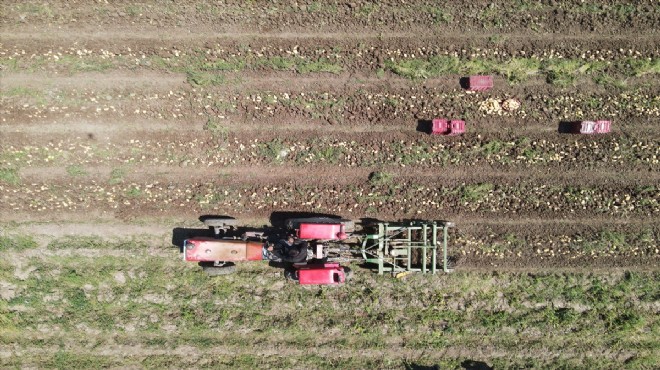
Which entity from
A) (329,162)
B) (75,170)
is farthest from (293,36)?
(75,170)

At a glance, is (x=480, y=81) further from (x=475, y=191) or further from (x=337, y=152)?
(x=337, y=152)

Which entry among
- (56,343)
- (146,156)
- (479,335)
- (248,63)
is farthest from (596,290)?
(56,343)

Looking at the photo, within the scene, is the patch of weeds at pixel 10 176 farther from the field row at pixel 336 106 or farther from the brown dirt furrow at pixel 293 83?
the brown dirt furrow at pixel 293 83

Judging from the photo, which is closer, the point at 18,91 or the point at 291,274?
the point at 291,274

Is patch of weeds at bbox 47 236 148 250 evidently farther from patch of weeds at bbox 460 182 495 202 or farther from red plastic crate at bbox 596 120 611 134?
red plastic crate at bbox 596 120 611 134

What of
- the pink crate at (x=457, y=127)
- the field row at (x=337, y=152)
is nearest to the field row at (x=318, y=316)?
the field row at (x=337, y=152)

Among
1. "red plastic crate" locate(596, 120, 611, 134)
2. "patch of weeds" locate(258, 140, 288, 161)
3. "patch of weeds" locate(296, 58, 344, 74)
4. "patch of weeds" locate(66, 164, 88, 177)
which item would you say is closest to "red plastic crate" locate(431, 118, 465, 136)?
"patch of weeds" locate(296, 58, 344, 74)
